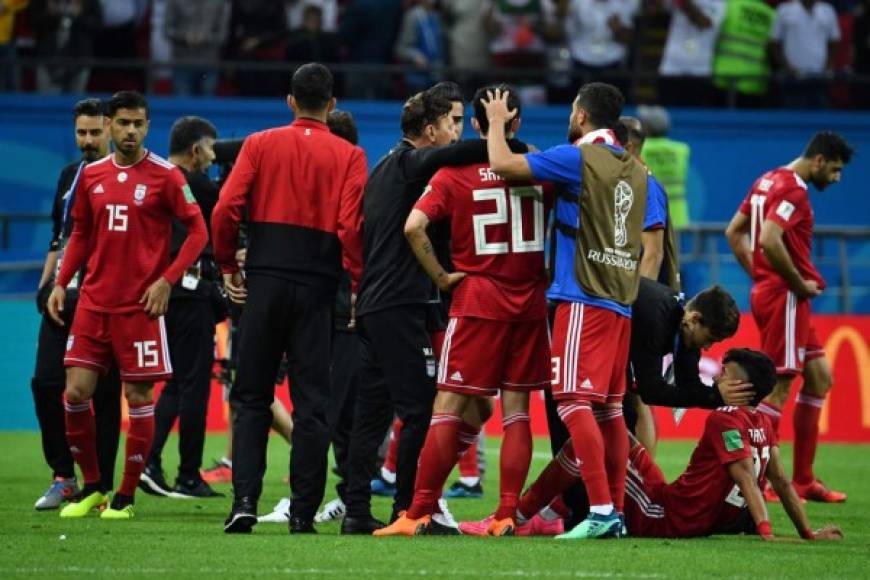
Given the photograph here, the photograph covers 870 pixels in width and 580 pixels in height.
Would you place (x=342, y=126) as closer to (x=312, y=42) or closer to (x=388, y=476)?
(x=388, y=476)

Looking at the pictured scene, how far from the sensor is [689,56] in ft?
64.3

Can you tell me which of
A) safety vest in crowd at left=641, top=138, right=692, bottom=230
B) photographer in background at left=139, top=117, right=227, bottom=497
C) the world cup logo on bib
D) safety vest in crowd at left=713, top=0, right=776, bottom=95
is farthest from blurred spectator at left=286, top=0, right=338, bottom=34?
the world cup logo on bib

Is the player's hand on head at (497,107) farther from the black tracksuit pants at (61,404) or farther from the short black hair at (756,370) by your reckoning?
the black tracksuit pants at (61,404)

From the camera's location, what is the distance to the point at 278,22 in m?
19.5

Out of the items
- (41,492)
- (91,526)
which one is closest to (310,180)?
(91,526)

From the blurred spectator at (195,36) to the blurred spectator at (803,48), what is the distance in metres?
6.21

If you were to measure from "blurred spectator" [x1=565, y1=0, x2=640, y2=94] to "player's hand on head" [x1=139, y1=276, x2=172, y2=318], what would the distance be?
35.2 feet

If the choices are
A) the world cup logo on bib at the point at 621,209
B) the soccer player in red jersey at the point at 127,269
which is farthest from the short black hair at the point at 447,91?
the soccer player in red jersey at the point at 127,269

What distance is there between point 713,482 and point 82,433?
3.41 meters

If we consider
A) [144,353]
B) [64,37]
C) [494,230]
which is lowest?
[144,353]

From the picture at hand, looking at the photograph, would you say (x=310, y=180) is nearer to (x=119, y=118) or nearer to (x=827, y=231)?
(x=119, y=118)

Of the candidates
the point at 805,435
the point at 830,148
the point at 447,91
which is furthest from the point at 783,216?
the point at 447,91

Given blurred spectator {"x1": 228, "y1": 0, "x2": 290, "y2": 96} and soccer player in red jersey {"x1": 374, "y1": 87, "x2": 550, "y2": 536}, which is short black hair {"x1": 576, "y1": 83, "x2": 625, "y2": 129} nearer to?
soccer player in red jersey {"x1": 374, "y1": 87, "x2": 550, "y2": 536}

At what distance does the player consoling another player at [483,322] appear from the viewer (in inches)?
331
